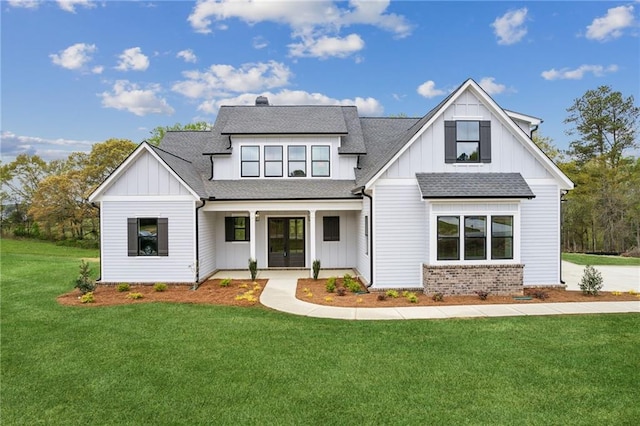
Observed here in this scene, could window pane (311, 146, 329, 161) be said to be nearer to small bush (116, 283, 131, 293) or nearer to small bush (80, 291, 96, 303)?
small bush (116, 283, 131, 293)

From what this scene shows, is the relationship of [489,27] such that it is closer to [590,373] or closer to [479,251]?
[479,251]

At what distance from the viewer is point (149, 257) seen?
Answer: 13.4 meters

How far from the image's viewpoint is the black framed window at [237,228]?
16.9 metres

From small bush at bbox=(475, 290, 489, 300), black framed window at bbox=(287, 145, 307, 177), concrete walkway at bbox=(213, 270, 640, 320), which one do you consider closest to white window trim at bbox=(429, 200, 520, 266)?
small bush at bbox=(475, 290, 489, 300)

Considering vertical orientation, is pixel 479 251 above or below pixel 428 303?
above

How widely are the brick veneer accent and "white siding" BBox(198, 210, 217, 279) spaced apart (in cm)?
849

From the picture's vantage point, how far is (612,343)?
293 inches

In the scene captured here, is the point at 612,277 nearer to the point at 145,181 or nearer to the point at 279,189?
the point at 279,189

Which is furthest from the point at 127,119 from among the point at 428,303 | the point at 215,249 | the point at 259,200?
the point at 428,303

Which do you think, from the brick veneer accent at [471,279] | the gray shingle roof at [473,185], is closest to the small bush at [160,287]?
the brick veneer accent at [471,279]

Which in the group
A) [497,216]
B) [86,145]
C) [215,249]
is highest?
[86,145]

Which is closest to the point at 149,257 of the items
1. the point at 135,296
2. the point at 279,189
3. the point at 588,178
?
the point at 135,296

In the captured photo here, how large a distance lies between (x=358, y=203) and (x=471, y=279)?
16.9 feet

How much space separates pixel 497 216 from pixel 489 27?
13.6 meters
